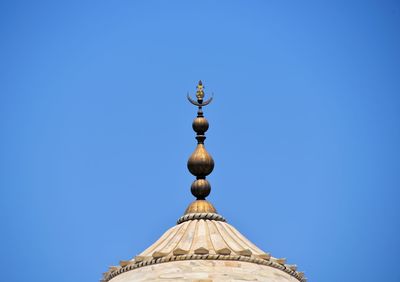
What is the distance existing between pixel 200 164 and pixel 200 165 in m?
0.03

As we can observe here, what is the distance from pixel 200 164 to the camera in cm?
4328

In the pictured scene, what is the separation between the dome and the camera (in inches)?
1544

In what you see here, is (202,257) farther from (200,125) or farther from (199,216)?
(200,125)

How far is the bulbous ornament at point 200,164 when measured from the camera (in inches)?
1705

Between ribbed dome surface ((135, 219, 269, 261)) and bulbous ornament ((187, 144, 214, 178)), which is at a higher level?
bulbous ornament ((187, 144, 214, 178))

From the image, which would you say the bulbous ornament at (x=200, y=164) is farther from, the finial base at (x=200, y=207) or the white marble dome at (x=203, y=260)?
the white marble dome at (x=203, y=260)

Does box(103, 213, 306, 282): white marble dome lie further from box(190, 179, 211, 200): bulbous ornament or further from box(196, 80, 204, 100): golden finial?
box(196, 80, 204, 100): golden finial

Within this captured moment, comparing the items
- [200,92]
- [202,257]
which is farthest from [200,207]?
[200,92]

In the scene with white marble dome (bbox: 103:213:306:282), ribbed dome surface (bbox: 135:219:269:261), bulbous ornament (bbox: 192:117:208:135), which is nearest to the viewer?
white marble dome (bbox: 103:213:306:282)

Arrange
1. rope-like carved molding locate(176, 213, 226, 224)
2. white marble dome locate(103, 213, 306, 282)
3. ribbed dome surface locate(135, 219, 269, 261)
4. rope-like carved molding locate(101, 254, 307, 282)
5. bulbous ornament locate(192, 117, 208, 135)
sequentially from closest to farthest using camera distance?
1. white marble dome locate(103, 213, 306, 282)
2. rope-like carved molding locate(101, 254, 307, 282)
3. ribbed dome surface locate(135, 219, 269, 261)
4. rope-like carved molding locate(176, 213, 226, 224)
5. bulbous ornament locate(192, 117, 208, 135)

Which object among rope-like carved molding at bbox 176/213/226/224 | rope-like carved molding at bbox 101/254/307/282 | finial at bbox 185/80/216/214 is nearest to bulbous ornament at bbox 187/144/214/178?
finial at bbox 185/80/216/214

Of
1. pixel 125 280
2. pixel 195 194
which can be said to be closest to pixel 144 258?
pixel 125 280

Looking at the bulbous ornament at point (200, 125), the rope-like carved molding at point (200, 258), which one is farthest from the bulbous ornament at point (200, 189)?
the rope-like carved molding at point (200, 258)

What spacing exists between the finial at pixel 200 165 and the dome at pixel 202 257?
0.03 m
